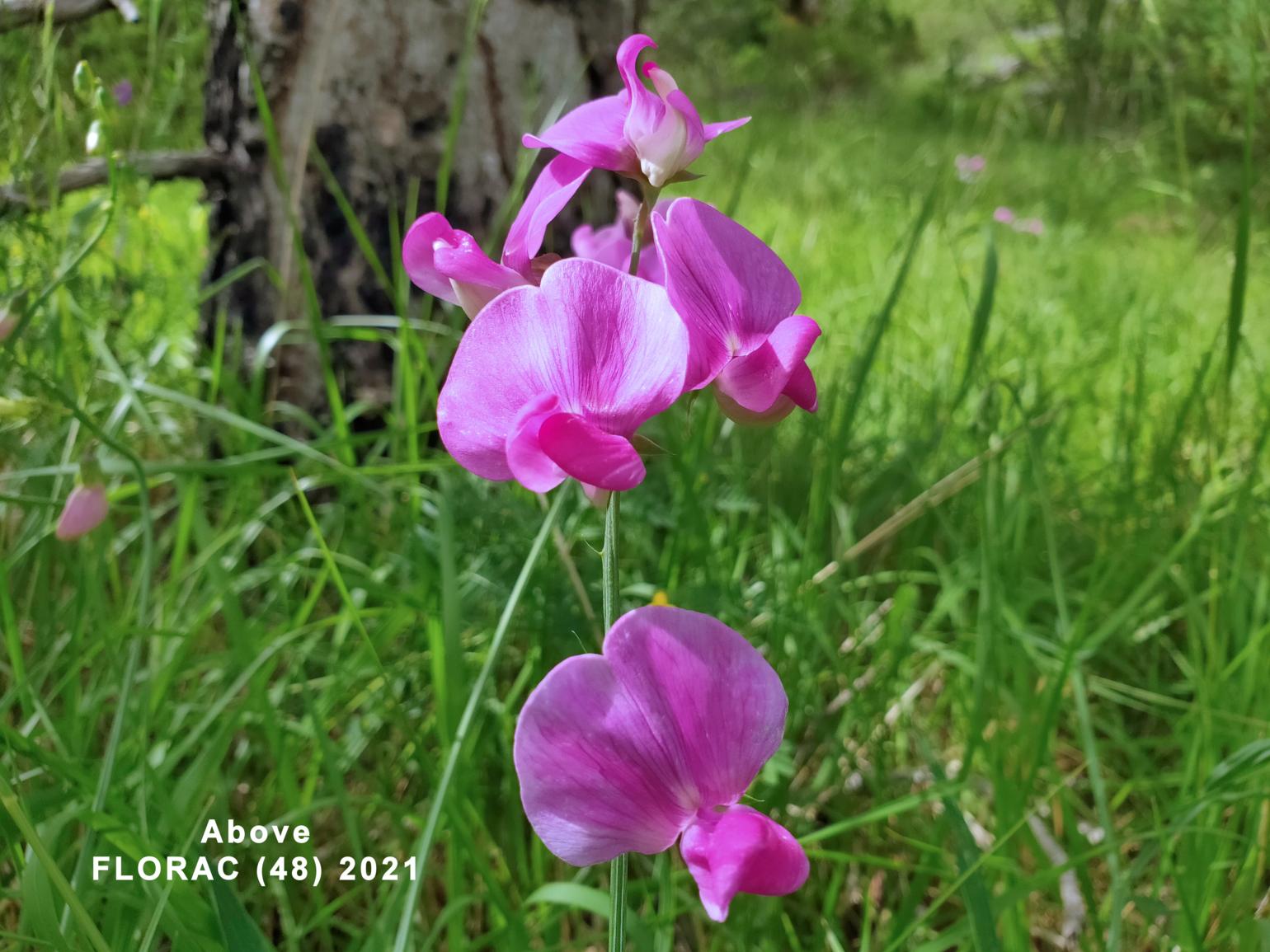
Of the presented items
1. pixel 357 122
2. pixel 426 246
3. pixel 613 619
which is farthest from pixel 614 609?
pixel 357 122

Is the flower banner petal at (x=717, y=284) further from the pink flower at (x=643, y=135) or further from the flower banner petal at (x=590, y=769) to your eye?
the flower banner petal at (x=590, y=769)

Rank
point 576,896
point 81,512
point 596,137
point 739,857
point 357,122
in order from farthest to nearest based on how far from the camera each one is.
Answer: point 357,122, point 81,512, point 576,896, point 596,137, point 739,857

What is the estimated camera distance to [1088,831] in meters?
0.90

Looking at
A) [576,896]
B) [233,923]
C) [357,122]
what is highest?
[357,122]

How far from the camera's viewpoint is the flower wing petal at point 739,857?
350mm

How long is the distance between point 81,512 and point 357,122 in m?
0.76

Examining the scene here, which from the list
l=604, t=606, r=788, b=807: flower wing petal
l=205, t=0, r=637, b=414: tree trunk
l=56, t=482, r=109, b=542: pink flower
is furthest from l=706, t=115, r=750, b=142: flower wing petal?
l=205, t=0, r=637, b=414: tree trunk

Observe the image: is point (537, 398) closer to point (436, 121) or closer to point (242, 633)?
point (242, 633)

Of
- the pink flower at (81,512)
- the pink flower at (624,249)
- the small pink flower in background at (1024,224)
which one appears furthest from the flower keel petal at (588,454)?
the small pink flower in background at (1024,224)

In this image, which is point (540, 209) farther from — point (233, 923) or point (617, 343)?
point (233, 923)

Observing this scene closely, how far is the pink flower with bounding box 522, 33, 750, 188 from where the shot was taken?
17.1 inches

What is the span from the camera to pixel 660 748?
37 cm

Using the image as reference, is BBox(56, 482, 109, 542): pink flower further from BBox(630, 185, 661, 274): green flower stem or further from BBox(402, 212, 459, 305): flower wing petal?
BBox(630, 185, 661, 274): green flower stem

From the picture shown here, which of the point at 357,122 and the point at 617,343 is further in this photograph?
the point at 357,122
